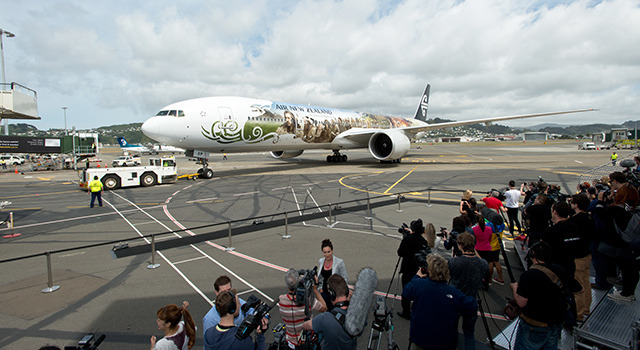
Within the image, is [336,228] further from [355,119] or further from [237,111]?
[355,119]

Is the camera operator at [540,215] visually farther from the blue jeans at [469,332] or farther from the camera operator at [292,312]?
the camera operator at [292,312]

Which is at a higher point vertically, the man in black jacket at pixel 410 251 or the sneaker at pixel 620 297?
the man in black jacket at pixel 410 251

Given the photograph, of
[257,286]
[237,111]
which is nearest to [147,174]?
[237,111]

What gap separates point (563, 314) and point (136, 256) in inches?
349

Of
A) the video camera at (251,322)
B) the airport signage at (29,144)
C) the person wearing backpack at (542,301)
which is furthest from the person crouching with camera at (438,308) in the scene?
the airport signage at (29,144)

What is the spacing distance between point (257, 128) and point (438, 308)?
20.2 m

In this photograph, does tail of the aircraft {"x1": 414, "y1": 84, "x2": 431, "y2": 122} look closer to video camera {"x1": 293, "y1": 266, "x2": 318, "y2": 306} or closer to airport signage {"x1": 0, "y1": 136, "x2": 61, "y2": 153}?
video camera {"x1": 293, "y1": 266, "x2": 318, "y2": 306}

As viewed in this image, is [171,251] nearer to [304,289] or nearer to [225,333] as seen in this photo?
[225,333]

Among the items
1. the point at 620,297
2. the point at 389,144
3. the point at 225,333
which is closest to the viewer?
the point at 225,333

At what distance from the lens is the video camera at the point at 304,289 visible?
10.9ft

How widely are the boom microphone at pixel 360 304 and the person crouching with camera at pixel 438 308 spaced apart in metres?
0.68

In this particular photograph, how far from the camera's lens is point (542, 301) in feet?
10.7

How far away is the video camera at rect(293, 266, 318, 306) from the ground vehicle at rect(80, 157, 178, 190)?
1916cm

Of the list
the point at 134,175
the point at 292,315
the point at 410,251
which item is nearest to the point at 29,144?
the point at 134,175
